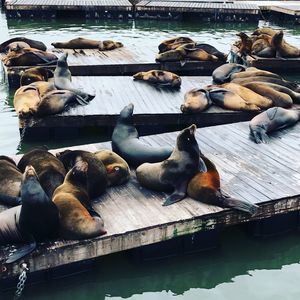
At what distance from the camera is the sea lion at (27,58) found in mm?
10409

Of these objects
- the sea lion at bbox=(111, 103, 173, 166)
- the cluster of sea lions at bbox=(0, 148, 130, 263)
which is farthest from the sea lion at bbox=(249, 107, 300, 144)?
the cluster of sea lions at bbox=(0, 148, 130, 263)

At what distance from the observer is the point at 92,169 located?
4934mm

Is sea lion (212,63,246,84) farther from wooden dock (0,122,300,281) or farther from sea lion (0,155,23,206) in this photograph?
sea lion (0,155,23,206)

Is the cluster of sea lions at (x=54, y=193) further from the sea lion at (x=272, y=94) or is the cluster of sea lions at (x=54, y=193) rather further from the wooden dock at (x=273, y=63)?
the wooden dock at (x=273, y=63)

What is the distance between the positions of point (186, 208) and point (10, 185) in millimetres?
1777

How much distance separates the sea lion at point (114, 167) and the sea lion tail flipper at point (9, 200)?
1.02 metres

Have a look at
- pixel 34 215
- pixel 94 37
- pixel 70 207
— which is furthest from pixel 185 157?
pixel 94 37

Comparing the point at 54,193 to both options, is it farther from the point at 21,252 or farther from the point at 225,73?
the point at 225,73

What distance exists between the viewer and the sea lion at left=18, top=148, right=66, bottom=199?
15.6 feet

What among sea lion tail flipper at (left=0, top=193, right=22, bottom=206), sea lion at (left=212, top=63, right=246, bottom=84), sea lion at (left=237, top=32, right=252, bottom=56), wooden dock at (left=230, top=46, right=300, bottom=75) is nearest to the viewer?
sea lion tail flipper at (left=0, top=193, right=22, bottom=206)

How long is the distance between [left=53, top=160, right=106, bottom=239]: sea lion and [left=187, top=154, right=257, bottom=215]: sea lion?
1.08m

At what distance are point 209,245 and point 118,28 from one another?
15.0 meters

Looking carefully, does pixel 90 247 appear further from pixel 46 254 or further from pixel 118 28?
pixel 118 28

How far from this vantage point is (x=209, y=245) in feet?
17.1
